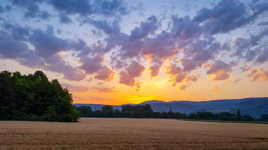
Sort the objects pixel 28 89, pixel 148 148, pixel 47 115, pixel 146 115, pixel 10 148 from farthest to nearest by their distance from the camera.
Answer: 1. pixel 146 115
2. pixel 28 89
3. pixel 47 115
4. pixel 148 148
5. pixel 10 148

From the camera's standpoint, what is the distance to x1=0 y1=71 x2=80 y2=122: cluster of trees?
55.1 m

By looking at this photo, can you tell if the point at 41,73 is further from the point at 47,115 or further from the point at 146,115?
the point at 146,115

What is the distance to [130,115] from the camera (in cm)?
12481

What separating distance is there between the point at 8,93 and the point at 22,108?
209 inches

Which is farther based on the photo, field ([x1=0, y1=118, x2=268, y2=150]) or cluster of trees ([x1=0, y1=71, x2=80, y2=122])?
cluster of trees ([x1=0, y1=71, x2=80, y2=122])

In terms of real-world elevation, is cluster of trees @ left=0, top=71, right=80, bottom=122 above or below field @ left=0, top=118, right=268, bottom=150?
above

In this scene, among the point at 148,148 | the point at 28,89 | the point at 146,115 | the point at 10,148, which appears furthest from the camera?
the point at 146,115

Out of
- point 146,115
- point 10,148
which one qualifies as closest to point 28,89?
point 10,148

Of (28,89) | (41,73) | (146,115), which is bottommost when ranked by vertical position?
(146,115)

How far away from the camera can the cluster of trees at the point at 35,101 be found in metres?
55.1

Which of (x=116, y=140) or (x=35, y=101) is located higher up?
(x=35, y=101)

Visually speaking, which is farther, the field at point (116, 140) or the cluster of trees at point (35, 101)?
the cluster of trees at point (35, 101)

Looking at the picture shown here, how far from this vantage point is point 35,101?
58594 millimetres

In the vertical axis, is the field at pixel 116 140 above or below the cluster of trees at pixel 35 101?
below
